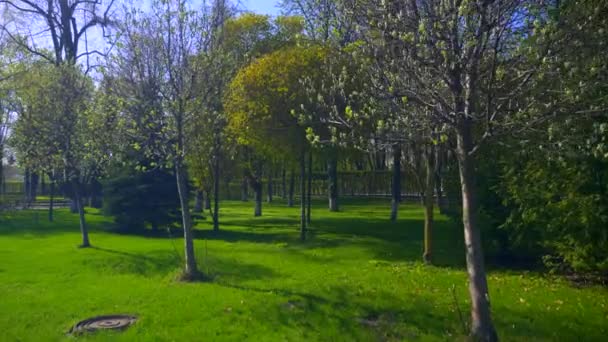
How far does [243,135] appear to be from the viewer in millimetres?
20141

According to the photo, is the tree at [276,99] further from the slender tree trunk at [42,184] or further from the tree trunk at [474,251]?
the slender tree trunk at [42,184]

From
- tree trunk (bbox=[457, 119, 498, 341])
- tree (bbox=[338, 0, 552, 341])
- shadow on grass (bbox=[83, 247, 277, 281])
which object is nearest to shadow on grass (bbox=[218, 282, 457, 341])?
tree trunk (bbox=[457, 119, 498, 341])

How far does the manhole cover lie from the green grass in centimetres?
21

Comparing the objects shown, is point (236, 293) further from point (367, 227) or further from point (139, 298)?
point (367, 227)

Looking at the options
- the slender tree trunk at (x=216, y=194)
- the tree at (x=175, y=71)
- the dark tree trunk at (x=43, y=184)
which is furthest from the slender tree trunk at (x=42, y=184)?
the tree at (x=175, y=71)

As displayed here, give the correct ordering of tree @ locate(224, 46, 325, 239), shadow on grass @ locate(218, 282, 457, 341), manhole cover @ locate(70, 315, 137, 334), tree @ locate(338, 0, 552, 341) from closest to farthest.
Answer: tree @ locate(338, 0, 552, 341)
shadow on grass @ locate(218, 282, 457, 341)
manhole cover @ locate(70, 315, 137, 334)
tree @ locate(224, 46, 325, 239)

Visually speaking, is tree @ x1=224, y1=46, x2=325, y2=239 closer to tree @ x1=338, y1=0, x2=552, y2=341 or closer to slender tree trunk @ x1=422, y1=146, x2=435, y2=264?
slender tree trunk @ x1=422, y1=146, x2=435, y2=264

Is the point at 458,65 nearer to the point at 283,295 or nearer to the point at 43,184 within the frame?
the point at 283,295

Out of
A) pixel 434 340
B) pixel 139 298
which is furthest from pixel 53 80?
pixel 434 340

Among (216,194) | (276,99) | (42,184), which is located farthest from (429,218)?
(42,184)

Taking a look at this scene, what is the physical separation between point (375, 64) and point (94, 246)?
1388cm

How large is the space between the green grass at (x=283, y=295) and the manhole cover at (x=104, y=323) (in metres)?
0.21

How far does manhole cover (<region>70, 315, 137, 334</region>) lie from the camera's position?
8305 millimetres

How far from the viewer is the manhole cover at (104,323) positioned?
8305 mm
